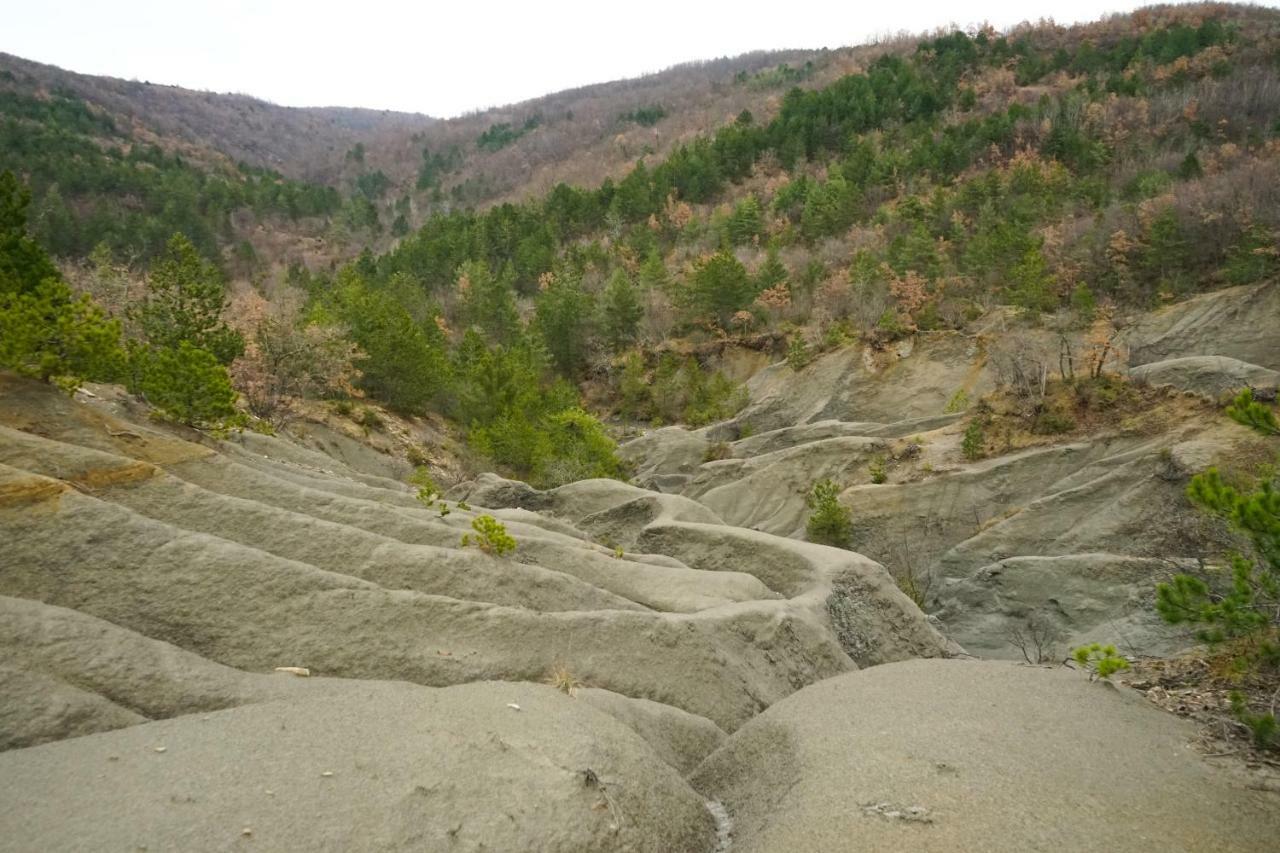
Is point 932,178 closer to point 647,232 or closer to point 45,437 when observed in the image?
point 647,232

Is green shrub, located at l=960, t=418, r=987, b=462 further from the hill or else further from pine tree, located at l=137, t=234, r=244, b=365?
pine tree, located at l=137, t=234, r=244, b=365

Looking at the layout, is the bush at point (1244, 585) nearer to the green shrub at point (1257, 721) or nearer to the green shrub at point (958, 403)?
the green shrub at point (1257, 721)

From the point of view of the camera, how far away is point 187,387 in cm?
1227

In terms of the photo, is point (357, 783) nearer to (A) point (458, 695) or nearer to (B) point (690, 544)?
(A) point (458, 695)

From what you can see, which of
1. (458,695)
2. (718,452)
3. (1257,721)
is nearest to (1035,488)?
(718,452)

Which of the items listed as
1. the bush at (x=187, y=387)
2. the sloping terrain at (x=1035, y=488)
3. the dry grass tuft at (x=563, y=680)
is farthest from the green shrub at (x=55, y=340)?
the sloping terrain at (x=1035, y=488)

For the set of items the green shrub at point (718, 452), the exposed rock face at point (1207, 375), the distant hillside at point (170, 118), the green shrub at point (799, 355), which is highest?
the distant hillside at point (170, 118)

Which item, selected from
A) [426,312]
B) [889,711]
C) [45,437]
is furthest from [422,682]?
[426,312]

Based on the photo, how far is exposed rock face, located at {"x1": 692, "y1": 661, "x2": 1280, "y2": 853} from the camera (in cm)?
563

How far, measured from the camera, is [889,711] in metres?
8.28

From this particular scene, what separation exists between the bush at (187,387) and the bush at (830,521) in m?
19.3

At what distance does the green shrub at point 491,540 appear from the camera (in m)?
10.9

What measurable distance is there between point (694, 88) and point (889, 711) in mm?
183355

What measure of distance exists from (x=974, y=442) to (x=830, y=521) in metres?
5.74
